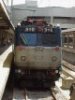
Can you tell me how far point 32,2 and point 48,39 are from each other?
44.0 meters

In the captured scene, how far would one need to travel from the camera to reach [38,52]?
43.8ft

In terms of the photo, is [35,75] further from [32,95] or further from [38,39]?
[38,39]

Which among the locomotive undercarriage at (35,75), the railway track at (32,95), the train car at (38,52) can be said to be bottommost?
the railway track at (32,95)

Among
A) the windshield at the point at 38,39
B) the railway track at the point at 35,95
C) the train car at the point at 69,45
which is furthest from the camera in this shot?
the train car at the point at 69,45

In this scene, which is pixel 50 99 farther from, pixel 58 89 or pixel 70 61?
pixel 70 61

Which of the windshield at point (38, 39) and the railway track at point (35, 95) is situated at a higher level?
the windshield at point (38, 39)

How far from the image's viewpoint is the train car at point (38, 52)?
1334cm

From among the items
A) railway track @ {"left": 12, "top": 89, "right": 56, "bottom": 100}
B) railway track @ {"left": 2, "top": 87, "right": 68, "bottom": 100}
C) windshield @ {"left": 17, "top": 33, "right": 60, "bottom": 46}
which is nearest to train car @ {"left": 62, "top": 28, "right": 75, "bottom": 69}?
windshield @ {"left": 17, "top": 33, "right": 60, "bottom": 46}

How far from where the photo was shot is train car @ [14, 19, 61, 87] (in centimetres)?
1334

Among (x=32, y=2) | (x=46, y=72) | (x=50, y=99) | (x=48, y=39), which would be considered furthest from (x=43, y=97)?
(x=32, y=2)

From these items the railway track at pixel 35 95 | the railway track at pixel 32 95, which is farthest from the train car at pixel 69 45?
the railway track at pixel 32 95

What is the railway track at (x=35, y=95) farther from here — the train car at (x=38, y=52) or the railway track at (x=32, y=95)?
the train car at (x=38, y=52)

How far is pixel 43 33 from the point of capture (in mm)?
13656

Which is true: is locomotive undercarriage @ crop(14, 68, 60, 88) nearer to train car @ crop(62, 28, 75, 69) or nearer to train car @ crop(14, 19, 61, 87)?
train car @ crop(14, 19, 61, 87)
